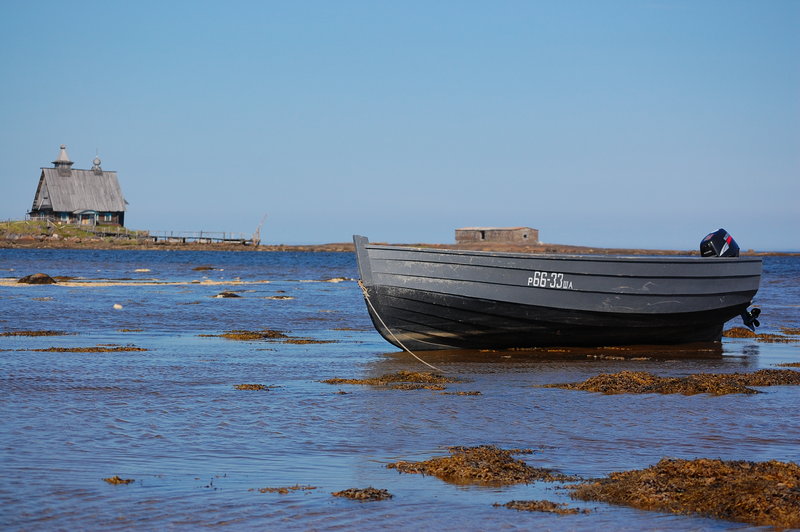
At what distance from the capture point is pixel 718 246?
16.9 metres

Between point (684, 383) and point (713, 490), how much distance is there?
16.4 feet

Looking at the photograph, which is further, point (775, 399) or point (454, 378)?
point (454, 378)

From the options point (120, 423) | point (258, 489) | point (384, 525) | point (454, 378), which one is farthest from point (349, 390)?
point (384, 525)

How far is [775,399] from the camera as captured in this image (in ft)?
32.2

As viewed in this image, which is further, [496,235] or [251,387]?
[496,235]

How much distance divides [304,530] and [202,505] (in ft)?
2.70

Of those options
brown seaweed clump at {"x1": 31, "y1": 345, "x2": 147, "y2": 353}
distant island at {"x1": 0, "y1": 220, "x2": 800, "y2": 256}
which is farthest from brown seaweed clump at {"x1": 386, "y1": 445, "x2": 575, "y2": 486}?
distant island at {"x1": 0, "y1": 220, "x2": 800, "y2": 256}

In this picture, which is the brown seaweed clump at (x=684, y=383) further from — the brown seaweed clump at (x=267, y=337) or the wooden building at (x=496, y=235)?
the wooden building at (x=496, y=235)

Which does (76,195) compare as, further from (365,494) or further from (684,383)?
(365,494)

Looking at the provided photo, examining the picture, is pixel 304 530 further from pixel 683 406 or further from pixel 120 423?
pixel 683 406

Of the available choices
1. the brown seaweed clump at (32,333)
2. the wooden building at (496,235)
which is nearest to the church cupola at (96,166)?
the wooden building at (496,235)

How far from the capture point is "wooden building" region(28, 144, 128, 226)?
9425cm

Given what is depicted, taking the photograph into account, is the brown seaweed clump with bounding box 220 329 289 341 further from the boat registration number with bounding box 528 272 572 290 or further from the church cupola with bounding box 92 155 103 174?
the church cupola with bounding box 92 155 103 174

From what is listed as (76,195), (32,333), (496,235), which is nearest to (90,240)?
(76,195)
